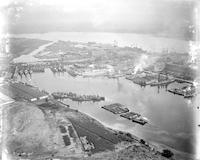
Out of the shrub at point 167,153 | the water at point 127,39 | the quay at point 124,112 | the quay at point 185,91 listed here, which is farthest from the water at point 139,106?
the water at point 127,39

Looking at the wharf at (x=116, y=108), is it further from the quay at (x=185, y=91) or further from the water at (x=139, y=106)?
the quay at (x=185, y=91)

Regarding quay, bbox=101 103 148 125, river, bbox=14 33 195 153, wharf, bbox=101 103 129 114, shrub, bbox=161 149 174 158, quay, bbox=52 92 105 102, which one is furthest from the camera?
quay, bbox=52 92 105 102

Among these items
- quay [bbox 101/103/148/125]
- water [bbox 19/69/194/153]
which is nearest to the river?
water [bbox 19/69/194/153]

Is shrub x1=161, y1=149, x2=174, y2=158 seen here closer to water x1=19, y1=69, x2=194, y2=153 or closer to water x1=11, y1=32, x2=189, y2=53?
water x1=19, y1=69, x2=194, y2=153

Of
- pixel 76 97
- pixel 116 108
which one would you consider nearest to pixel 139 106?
pixel 116 108

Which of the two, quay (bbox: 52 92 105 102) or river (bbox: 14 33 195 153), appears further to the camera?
quay (bbox: 52 92 105 102)

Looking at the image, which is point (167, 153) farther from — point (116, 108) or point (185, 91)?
point (185, 91)

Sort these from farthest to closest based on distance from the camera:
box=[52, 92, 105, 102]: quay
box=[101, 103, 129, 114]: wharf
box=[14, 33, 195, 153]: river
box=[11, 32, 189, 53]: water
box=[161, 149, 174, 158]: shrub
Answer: box=[11, 32, 189, 53]: water → box=[52, 92, 105, 102]: quay → box=[101, 103, 129, 114]: wharf → box=[14, 33, 195, 153]: river → box=[161, 149, 174, 158]: shrub

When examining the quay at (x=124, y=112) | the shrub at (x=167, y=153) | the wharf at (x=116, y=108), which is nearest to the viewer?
the shrub at (x=167, y=153)
